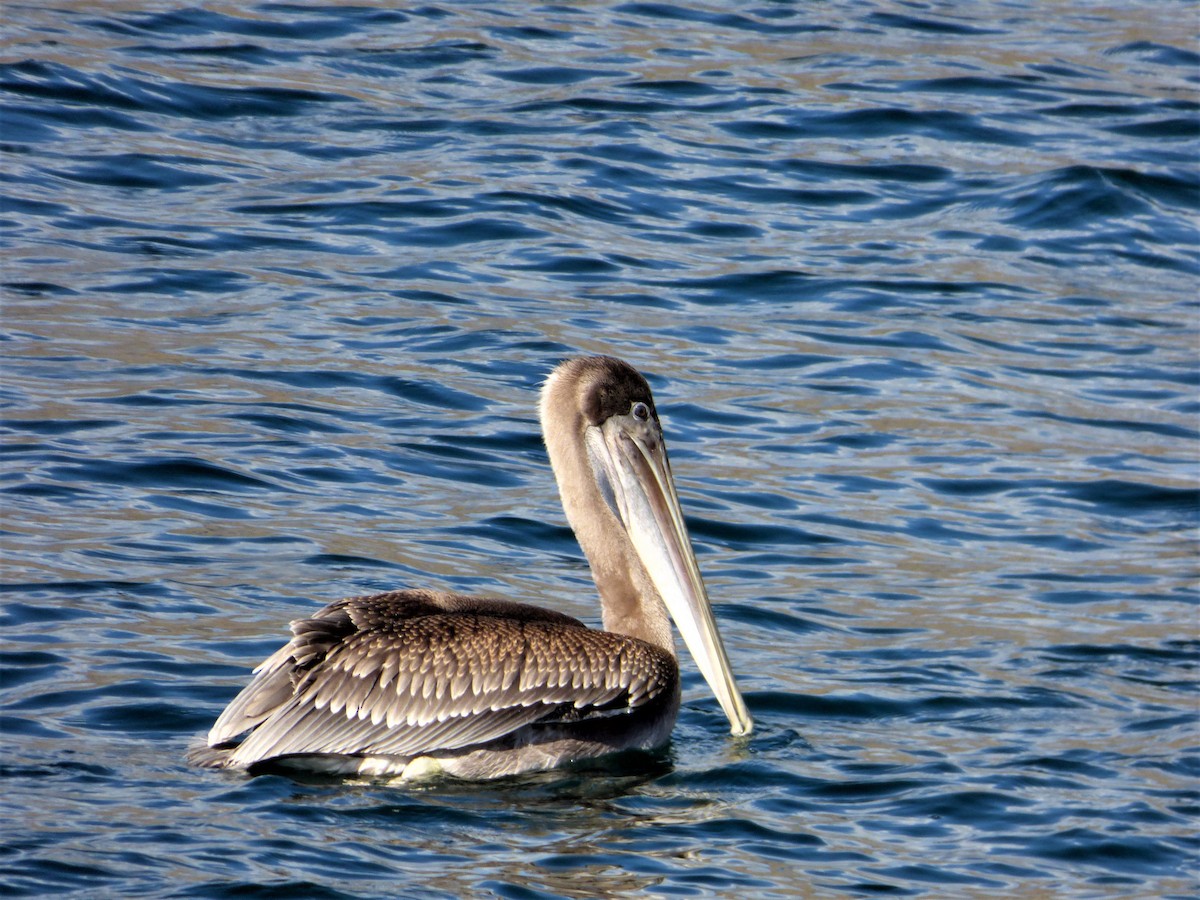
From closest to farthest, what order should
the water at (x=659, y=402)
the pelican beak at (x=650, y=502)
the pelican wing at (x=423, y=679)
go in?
the water at (x=659, y=402) → the pelican wing at (x=423, y=679) → the pelican beak at (x=650, y=502)

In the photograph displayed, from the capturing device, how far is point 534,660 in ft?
20.3

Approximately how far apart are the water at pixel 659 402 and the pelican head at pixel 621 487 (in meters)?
0.47

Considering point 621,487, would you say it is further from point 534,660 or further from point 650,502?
point 534,660

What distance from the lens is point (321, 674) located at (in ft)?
19.3

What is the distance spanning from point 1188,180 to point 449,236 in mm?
5234

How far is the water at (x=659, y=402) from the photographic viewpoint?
5625 mm

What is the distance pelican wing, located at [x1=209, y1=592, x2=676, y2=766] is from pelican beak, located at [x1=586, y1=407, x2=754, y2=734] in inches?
16.1

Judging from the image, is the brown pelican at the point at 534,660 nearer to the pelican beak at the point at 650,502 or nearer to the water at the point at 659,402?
the pelican beak at the point at 650,502

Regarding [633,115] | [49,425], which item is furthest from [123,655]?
[633,115]

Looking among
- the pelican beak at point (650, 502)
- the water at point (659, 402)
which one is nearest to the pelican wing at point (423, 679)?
the water at point (659, 402)

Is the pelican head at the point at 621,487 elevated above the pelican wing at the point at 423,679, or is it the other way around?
the pelican head at the point at 621,487

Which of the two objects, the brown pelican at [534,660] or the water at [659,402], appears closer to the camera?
the water at [659,402]

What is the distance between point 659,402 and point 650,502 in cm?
270

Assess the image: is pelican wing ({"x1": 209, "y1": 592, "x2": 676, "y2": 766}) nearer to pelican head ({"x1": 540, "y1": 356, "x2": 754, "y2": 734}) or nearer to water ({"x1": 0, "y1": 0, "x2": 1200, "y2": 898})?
water ({"x1": 0, "y1": 0, "x2": 1200, "y2": 898})
